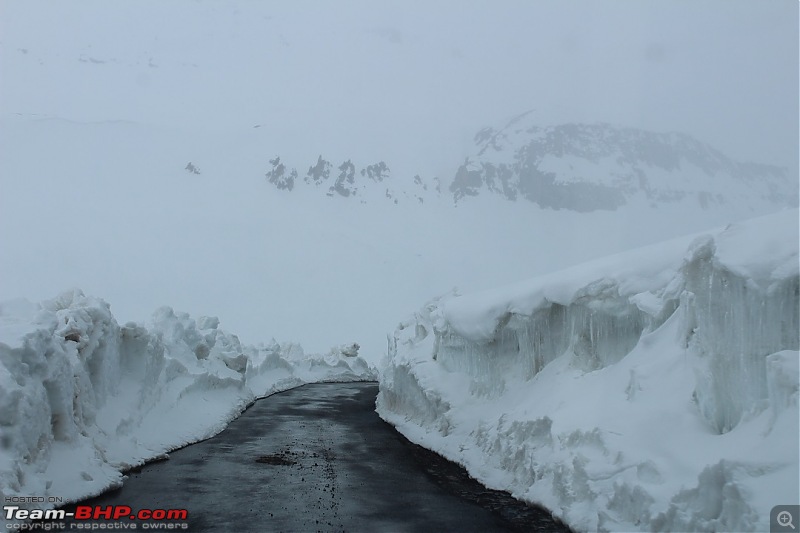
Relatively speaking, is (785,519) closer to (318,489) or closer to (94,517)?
(318,489)

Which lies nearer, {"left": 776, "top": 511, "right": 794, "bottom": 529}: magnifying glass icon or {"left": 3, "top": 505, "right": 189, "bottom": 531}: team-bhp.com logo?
{"left": 776, "top": 511, "right": 794, "bottom": 529}: magnifying glass icon

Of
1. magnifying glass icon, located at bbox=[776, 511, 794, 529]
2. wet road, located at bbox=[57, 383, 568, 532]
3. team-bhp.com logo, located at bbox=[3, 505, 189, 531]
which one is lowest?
wet road, located at bbox=[57, 383, 568, 532]

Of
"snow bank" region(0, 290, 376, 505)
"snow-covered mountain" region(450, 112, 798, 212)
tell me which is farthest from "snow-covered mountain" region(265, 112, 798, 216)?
"snow bank" region(0, 290, 376, 505)

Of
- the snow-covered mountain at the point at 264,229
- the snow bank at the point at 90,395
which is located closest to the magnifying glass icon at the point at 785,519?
the snow bank at the point at 90,395

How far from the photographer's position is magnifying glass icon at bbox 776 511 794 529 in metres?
6.74

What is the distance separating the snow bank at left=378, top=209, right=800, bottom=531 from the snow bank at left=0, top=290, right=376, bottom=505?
8031 mm

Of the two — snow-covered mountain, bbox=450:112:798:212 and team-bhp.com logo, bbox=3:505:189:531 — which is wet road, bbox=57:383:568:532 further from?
snow-covered mountain, bbox=450:112:798:212

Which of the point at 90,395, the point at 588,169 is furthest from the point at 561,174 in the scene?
the point at 90,395

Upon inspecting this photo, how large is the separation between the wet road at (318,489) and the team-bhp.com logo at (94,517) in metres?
0.20

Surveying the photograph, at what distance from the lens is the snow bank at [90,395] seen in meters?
10.8

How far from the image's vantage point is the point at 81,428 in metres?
13.4

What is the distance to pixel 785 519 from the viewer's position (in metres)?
6.77

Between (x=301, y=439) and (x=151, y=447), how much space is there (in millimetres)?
4903

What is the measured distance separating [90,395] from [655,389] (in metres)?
12.0
